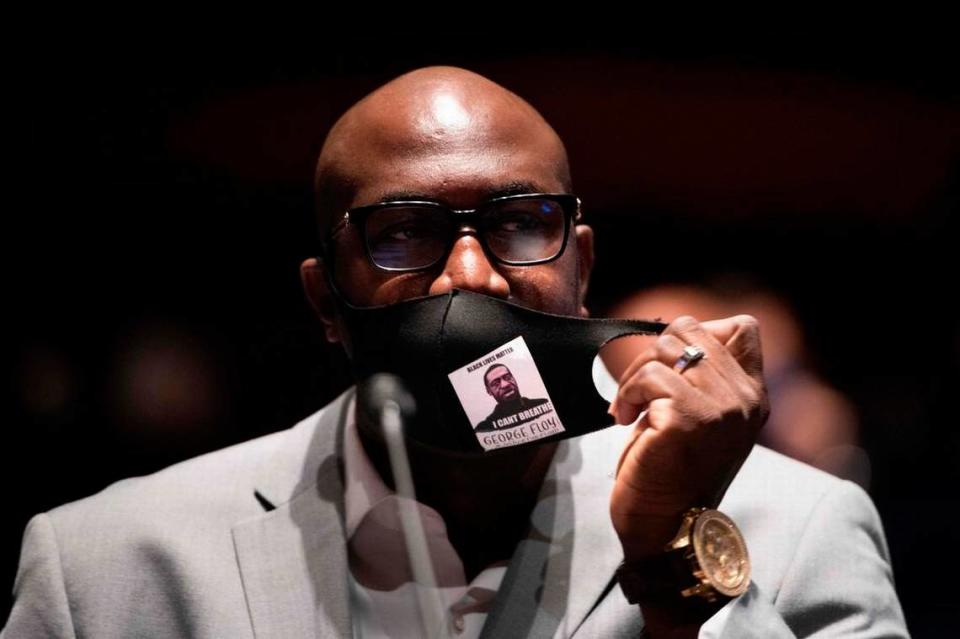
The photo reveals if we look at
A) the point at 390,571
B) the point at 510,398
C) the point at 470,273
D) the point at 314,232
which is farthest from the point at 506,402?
the point at 314,232

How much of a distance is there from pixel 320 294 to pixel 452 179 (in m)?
0.40

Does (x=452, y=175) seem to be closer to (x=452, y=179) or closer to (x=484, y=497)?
(x=452, y=179)

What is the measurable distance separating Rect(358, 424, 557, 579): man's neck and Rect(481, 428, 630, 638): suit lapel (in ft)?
0.17

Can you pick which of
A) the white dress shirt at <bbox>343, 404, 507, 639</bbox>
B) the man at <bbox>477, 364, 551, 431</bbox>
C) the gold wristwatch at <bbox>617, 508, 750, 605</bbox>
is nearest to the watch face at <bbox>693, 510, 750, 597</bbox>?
the gold wristwatch at <bbox>617, 508, 750, 605</bbox>

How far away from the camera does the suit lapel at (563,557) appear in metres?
1.64

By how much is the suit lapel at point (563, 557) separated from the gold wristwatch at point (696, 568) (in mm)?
174

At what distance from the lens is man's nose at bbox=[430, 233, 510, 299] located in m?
1.62

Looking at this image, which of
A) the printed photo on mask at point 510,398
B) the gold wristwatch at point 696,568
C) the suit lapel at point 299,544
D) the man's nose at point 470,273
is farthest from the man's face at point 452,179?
the gold wristwatch at point 696,568

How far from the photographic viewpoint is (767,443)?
220 cm

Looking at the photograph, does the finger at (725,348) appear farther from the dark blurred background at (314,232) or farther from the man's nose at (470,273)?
the dark blurred background at (314,232)

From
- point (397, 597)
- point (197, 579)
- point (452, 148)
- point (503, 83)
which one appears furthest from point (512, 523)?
point (503, 83)

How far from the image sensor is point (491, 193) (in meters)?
1.71

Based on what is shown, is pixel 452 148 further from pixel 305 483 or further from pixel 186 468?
pixel 186 468

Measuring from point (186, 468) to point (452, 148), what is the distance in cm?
80
